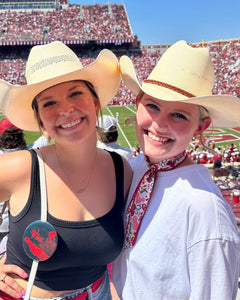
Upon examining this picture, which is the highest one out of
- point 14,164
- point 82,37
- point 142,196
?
point 82,37

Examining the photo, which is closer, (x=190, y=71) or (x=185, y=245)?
(x=185, y=245)

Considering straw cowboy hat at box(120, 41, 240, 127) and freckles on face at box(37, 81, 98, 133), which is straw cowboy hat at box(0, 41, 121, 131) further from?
straw cowboy hat at box(120, 41, 240, 127)

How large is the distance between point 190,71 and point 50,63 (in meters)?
0.84

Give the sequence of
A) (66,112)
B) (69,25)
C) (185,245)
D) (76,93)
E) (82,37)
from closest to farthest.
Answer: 1. (185,245)
2. (66,112)
3. (76,93)
4. (82,37)
5. (69,25)

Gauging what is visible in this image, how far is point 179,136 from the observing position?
5.19ft

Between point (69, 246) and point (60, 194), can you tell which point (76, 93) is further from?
point (69, 246)

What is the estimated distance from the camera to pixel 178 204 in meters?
1.54

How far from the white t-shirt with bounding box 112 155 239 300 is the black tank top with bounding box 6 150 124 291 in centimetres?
18

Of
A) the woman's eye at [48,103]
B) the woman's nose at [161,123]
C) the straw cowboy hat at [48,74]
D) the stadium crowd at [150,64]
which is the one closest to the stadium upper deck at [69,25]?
the stadium crowd at [150,64]

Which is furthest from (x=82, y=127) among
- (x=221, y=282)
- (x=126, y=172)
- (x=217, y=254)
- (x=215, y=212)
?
(x=221, y=282)

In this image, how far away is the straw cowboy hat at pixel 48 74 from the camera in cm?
169

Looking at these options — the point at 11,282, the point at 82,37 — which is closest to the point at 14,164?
the point at 11,282

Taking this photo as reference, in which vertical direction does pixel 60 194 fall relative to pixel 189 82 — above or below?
below

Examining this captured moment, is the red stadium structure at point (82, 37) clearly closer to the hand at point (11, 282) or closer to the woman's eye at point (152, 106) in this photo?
the woman's eye at point (152, 106)
